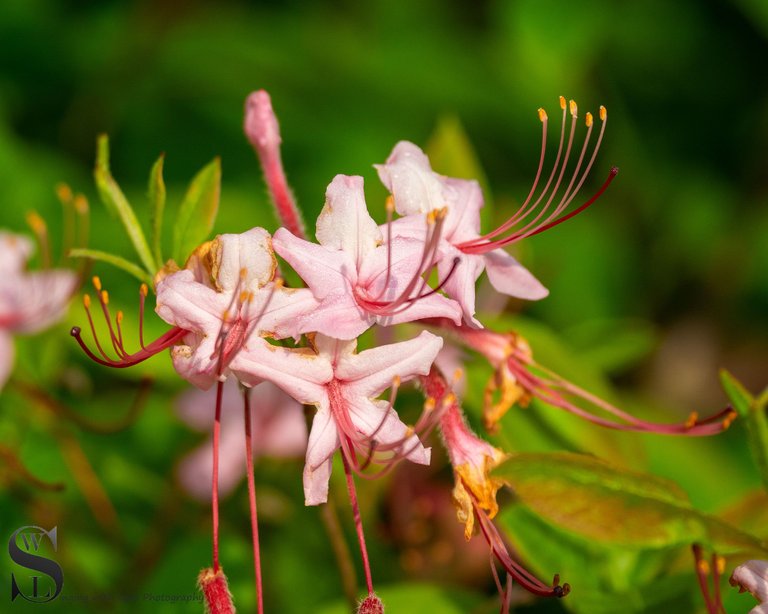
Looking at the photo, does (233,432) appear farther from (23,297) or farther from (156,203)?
(156,203)

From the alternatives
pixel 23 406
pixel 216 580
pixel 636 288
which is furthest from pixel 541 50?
pixel 216 580

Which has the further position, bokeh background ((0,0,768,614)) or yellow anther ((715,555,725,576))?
bokeh background ((0,0,768,614))

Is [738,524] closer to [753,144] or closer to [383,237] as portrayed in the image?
[383,237]

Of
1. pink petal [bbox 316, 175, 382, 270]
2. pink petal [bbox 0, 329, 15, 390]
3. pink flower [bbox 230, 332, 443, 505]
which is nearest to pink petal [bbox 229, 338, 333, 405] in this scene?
pink flower [bbox 230, 332, 443, 505]

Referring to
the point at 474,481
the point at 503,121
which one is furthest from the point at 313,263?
the point at 503,121

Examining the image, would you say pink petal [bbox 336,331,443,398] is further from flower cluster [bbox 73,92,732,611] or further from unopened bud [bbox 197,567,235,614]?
unopened bud [bbox 197,567,235,614]

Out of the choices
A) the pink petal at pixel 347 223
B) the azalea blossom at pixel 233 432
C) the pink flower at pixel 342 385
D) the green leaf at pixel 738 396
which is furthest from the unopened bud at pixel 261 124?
the green leaf at pixel 738 396
